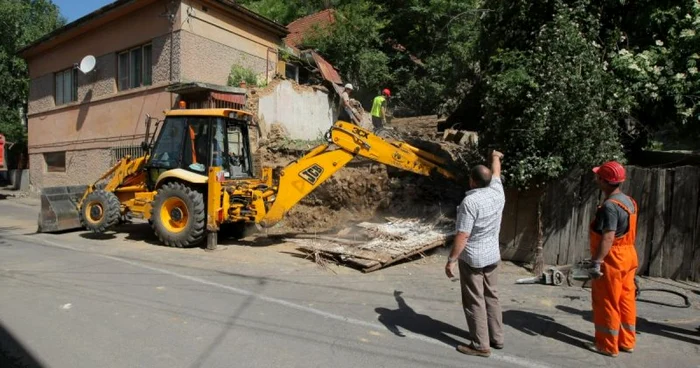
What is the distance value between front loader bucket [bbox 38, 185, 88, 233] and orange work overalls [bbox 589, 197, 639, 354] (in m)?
9.82

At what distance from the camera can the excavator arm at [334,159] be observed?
324 inches

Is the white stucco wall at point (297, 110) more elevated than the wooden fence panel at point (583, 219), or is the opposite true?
the white stucco wall at point (297, 110)

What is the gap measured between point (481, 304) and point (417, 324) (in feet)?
3.40

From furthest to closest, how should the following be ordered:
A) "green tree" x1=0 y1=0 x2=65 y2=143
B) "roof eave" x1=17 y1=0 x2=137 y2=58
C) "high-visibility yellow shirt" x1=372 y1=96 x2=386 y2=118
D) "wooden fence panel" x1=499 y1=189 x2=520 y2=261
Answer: "green tree" x1=0 y1=0 x2=65 y2=143
"roof eave" x1=17 y1=0 x2=137 y2=58
"high-visibility yellow shirt" x1=372 y1=96 x2=386 y2=118
"wooden fence panel" x1=499 y1=189 x2=520 y2=261

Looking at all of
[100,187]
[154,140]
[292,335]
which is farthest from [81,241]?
[292,335]

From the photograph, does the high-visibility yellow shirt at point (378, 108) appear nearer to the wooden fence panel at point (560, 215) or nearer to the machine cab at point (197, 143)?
the machine cab at point (197, 143)

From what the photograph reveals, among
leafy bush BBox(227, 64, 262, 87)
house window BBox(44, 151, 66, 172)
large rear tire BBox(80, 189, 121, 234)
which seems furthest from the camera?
house window BBox(44, 151, 66, 172)

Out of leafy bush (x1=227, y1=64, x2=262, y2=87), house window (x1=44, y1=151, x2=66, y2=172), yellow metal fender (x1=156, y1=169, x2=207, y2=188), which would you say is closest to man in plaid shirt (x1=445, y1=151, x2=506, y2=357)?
yellow metal fender (x1=156, y1=169, x2=207, y2=188)

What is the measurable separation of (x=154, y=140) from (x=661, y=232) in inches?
352

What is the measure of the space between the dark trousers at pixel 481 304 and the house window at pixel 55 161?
1957cm

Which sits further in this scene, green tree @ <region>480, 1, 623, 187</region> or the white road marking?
green tree @ <region>480, 1, 623, 187</region>

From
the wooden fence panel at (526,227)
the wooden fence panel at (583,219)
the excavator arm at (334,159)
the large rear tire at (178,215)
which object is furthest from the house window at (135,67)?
the wooden fence panel at (583,219)

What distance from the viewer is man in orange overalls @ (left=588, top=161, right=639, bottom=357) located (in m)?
4.25

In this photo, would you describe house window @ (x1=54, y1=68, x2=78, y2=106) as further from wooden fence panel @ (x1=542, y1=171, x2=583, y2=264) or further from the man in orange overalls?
the man in orange overalls
